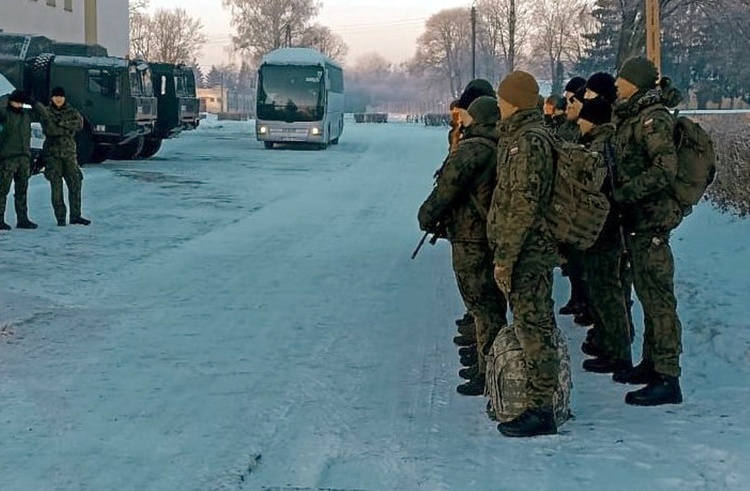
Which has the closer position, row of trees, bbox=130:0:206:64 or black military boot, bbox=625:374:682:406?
black military boot, bbox=625:374:682:406

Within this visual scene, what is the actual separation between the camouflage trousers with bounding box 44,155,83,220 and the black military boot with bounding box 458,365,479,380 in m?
8.50

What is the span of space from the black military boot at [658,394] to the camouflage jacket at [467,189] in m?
1.23

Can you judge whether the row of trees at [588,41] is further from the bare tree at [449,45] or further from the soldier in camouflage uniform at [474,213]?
the soldier in camouflage uniform at [474,213]

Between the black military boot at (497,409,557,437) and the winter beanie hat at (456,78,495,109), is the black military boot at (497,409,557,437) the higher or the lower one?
Result: the lower one

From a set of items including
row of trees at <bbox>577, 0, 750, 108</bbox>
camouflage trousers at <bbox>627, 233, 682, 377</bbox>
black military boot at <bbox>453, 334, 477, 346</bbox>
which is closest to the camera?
camouflage trousers at <bbox>627, 233, 682, 377</bbox>

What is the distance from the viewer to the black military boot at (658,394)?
234 inches

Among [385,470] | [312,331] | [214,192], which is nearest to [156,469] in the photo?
[385,470]

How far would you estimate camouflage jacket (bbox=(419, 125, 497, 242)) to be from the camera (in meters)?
5.88

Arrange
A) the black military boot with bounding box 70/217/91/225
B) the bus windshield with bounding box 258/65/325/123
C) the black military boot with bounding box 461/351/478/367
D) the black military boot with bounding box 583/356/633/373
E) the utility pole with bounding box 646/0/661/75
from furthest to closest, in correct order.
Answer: the bus windshield with bounding box 258/65/325/123
the black military boot with bounding box 70/217/91/225
the utility pole with bounding box 646/0/661/75
the black military boot with bounding box 461/351/478/367
the black military boot with bounding box 583/356/633/373

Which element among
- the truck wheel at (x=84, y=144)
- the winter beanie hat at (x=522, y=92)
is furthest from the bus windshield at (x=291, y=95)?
the winter beanie hat at (x=522, y=92)

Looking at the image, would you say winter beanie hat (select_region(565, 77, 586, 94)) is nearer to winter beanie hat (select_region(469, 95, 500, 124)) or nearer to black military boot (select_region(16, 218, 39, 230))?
winter beanie hat (select_region(469, 95, 500, 124))

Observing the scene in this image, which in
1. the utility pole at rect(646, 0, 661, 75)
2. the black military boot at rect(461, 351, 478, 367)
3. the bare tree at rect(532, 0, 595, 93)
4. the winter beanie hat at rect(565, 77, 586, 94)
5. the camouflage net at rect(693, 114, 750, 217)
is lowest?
the black military boot at rect(461, 351, 478, 367)

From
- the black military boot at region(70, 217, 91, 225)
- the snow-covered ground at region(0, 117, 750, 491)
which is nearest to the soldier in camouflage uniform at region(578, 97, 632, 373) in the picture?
the snow-covered ground at region(0, 117, 750, 491)

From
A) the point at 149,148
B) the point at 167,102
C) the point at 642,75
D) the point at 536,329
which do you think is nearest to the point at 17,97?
the point at 642,75
